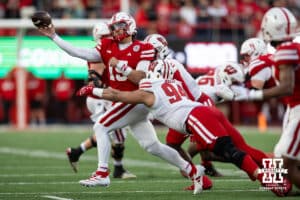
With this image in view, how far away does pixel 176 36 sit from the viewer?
2275 centimetres

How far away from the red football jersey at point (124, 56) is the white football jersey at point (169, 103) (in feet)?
2.55

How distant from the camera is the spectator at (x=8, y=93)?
23844 mm

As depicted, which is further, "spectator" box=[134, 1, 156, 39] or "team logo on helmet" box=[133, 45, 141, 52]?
"spectator" box=[134, 1, 156, 39]

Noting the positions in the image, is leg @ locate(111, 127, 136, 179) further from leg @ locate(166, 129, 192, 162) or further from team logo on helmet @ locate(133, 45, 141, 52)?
team logo on helmet @ locate(133, 45, 141, 52)

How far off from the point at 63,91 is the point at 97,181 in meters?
14.9

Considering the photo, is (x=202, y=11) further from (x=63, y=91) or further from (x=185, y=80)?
(x=185, y=80)

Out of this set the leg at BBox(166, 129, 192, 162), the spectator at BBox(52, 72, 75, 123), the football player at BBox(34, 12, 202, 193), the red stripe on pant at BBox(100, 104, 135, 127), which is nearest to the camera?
the football player at BBox(34, 12, 202, 193)

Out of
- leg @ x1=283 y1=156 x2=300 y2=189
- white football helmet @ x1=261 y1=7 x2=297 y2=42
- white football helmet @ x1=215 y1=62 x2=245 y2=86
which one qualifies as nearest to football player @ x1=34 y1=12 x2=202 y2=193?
white football helmet @ x1=215 y1=62 x2=245 y2=86

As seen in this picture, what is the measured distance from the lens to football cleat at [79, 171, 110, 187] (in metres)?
8.97

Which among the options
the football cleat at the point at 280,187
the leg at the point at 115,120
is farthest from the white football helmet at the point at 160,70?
the football cleat at the point at 280,187

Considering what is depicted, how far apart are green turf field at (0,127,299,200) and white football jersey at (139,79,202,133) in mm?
645

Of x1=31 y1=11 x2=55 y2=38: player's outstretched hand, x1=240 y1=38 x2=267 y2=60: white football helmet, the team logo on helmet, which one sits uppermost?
x1=31 y1=11 x2=55 y2=38: player's outstretched hand

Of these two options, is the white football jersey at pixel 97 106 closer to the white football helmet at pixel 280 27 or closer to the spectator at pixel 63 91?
the white football helmet at pixel 280 27

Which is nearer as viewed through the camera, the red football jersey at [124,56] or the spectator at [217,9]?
the red football jersey at [124,56]
